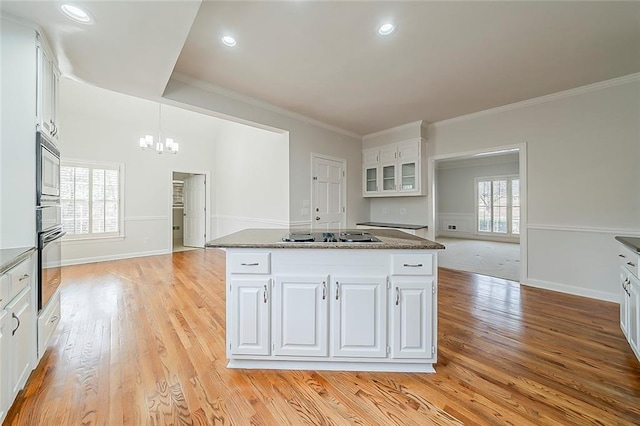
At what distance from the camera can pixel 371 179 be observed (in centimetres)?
549

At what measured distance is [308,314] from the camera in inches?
72.8

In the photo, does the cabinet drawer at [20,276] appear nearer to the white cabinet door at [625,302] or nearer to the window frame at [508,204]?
the white cabinet door at [625,302]

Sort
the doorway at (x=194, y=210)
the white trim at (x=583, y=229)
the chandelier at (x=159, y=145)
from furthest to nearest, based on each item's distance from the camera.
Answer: the doorway at (x=194, y=210)
the chandelier at (x=159, y=145)
the white trim at (x=583, y=229)

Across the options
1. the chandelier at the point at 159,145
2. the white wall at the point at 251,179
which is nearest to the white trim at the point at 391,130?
the white wall at the point at 251,179

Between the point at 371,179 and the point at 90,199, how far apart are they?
556 centimetres

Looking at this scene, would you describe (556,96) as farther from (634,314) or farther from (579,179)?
(634,314)

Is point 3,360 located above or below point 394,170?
below

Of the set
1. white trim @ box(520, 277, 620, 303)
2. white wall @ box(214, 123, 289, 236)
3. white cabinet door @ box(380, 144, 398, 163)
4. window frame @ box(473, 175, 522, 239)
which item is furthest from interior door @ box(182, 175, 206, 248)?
window frame @ box(473, 175, 522, 239)

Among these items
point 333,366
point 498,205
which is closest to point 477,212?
point 498,205

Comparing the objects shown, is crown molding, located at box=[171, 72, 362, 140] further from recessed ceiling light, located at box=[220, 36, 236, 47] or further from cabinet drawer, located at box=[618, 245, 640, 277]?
cabinet drawer, located at box=[618, 245, 640, 277]

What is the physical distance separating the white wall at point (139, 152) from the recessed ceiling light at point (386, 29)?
2497 mm

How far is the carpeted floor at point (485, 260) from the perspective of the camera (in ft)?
14.9

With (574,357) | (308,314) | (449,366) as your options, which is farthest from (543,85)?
(308,314)

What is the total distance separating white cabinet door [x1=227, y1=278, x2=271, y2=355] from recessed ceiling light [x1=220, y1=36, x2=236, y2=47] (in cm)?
206
